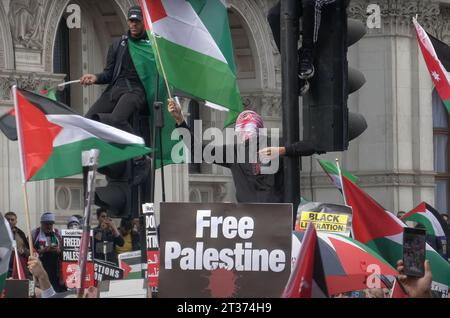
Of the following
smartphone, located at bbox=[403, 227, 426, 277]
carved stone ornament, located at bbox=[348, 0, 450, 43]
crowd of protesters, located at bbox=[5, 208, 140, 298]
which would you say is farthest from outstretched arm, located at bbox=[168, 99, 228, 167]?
carved stone ornament, located at bbox=[348, 0, 450, 43]

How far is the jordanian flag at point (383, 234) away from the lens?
1203cm

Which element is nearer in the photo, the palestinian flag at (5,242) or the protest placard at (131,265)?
the palestinian flag at (5,242)

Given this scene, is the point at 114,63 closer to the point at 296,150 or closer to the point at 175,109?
the point at 175,109

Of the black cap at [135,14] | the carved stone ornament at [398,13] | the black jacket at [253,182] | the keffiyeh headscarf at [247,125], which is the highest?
the carved stone ornament at [398,13]

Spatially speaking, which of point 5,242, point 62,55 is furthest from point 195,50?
point 62,55

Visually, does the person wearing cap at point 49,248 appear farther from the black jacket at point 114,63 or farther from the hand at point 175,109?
the hand at point 175,109

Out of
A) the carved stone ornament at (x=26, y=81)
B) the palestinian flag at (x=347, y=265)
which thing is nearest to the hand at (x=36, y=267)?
the palestinian flag at (x=347, y=265)

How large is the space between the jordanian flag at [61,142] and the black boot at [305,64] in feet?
3.71

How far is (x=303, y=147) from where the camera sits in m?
10.8

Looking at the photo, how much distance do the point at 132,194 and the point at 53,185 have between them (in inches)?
614

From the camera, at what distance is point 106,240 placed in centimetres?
1806
